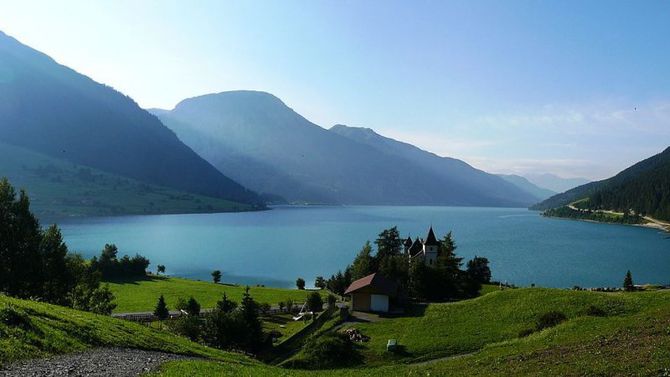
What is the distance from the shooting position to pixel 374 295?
52.2 metres

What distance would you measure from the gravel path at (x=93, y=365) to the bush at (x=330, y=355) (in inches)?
592

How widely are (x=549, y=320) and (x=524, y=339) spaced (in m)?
5.13

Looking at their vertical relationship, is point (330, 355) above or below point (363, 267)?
below

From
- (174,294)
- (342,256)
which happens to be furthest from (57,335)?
(342,256)

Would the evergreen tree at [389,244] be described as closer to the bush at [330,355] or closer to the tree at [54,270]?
the bush at [330,355]

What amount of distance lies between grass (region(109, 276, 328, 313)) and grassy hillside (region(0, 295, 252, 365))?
1852 inches

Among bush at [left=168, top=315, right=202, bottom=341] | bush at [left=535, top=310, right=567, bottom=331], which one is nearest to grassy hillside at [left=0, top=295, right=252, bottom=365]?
bush at [left=168, top=315, right=202, bottom=341]

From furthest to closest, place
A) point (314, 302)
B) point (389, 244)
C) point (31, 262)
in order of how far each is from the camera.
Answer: point (389, 244) < point (314, 302) < point (31, 262)

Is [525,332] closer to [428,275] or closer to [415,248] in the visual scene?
[428,275]

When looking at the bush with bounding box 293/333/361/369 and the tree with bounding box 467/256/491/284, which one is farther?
the tree with bounding box 467/256/491/284

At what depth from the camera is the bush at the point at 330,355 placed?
3675 cm

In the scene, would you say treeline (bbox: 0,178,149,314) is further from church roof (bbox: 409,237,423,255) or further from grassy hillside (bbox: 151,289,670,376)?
church roof (bbox: 409,237,423,255)

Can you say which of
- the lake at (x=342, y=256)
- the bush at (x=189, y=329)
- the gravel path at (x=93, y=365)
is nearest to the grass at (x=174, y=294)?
the lake at (x=342, y=256)

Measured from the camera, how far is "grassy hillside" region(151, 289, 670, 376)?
2122 cm
